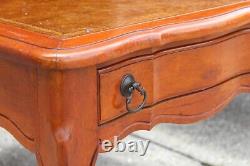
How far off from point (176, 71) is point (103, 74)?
203 millimetres

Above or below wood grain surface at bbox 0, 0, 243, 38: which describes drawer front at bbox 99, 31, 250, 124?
below

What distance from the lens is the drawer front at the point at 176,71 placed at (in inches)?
32.9

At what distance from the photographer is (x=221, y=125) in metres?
1.95

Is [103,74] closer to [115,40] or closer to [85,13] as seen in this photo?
[115,40]

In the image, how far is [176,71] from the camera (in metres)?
0.95

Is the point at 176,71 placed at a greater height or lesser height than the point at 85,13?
lesser

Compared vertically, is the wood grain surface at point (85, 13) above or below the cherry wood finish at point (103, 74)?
above

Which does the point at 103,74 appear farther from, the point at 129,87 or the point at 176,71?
the point at 176,71

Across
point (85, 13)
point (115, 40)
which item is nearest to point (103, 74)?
point (115, 40)

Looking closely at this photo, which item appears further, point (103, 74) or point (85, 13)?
point (85, 13)

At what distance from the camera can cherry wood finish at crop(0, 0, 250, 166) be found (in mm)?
745

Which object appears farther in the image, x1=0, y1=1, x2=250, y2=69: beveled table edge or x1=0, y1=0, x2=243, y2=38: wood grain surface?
x1=0, y1=0, x2=243, y2=38: wood grain surface

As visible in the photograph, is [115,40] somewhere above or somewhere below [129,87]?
above

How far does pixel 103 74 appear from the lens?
31.8 inches
